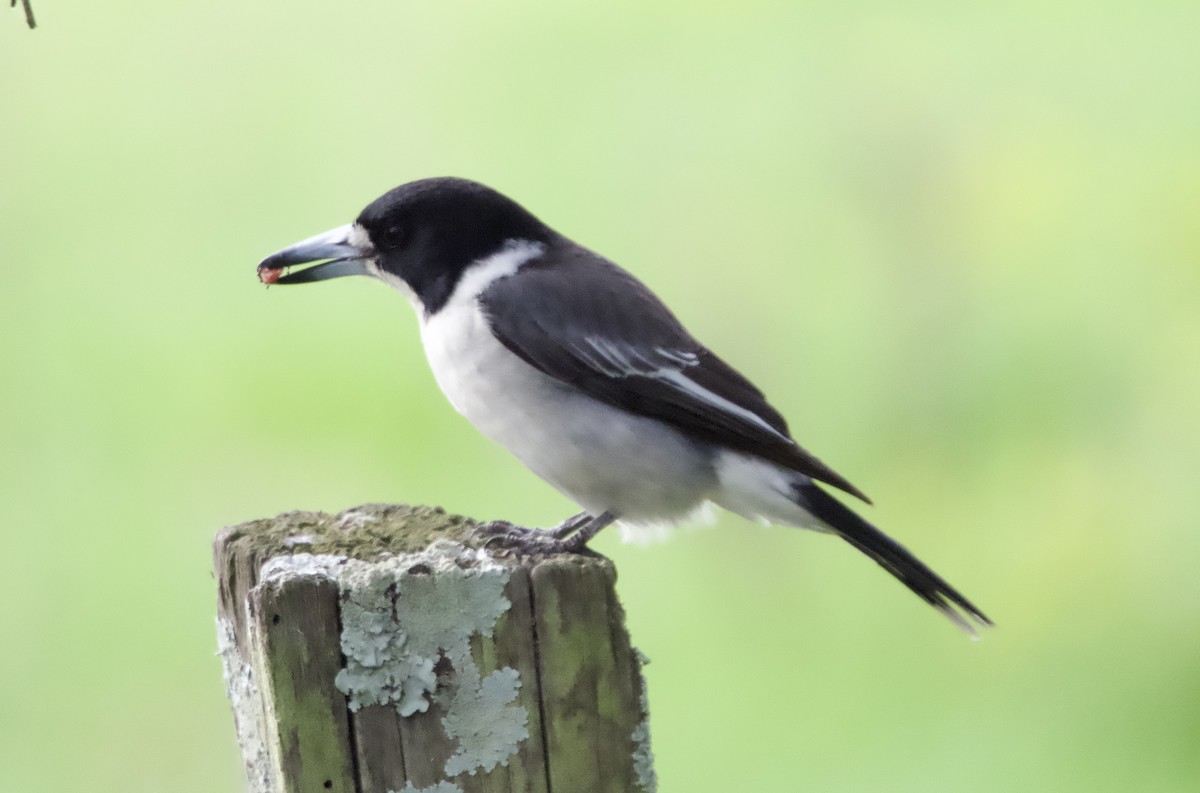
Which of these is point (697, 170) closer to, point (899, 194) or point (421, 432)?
point (899, 194)

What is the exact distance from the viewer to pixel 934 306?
4477mm

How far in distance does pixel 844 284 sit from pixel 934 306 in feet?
1.03

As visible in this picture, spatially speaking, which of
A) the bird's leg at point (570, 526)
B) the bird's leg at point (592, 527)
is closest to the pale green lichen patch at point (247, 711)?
the bird's leg at point (592, 527)

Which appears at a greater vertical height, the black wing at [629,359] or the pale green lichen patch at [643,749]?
the black wing at [629,359]

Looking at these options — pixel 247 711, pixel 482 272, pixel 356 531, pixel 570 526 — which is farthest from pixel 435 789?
pixel 482 272

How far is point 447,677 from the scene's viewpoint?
175 cm

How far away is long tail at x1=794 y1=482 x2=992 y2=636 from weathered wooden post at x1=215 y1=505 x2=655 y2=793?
92 centimetres

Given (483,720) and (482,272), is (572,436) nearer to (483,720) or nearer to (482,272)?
(482,272)

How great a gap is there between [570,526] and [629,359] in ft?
1.34

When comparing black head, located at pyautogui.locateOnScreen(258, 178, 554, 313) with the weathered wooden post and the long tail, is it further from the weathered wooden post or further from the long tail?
the weathered wooden post

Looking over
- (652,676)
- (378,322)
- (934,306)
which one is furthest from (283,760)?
(934,306)

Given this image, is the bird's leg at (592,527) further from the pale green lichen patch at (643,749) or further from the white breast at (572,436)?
the pale green lichen patch at (643,749)

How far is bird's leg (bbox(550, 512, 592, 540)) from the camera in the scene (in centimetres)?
275

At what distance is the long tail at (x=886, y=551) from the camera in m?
2.63
